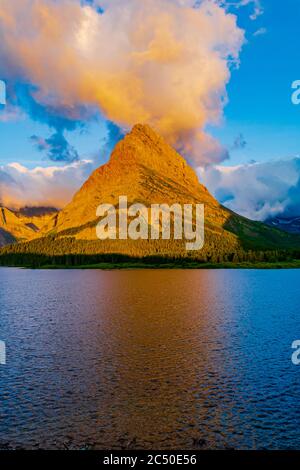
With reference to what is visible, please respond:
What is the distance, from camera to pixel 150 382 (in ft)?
157

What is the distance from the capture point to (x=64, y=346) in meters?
66.4

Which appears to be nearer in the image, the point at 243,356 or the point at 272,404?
the point at 272,404

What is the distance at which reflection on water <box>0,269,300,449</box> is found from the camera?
3428 centimetres

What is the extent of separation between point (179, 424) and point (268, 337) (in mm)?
41800

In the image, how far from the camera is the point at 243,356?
59.2m

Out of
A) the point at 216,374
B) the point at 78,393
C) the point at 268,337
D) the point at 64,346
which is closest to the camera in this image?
the point at 78,393

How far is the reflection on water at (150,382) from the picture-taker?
34.3 metres

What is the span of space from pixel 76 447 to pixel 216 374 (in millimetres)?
23394
